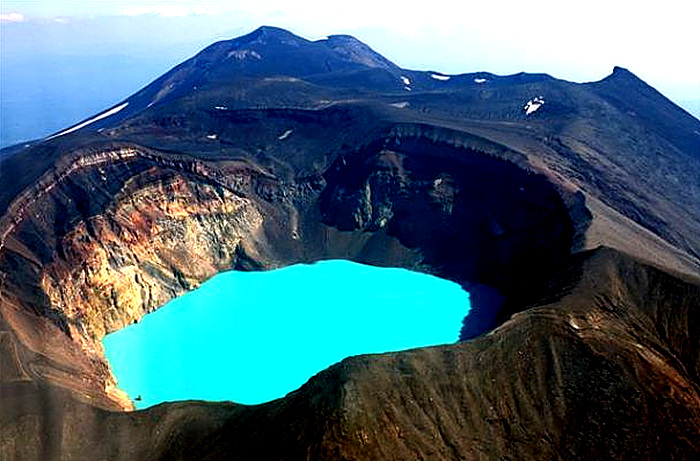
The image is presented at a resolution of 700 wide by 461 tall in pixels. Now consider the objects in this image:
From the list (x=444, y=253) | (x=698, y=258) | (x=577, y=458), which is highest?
(x=444, y=253)

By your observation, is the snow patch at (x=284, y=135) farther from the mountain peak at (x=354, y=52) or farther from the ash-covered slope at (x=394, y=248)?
the mountain peak at (x=354, y=52)

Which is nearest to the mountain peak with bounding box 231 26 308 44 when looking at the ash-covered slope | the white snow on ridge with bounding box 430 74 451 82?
the ash-covered slope

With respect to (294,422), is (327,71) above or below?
above

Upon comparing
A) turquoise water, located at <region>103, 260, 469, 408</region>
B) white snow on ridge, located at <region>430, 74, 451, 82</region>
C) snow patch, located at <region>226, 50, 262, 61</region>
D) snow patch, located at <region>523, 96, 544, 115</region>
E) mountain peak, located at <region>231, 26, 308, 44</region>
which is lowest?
turquoise water, located at <region>103, 260, 469, 408</region>

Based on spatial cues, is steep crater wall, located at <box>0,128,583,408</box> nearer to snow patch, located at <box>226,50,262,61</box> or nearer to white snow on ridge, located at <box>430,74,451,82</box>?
white snow on ridge, located at <box>430,74,451,82</box>

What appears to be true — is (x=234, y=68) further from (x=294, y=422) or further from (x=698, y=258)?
(x=294, y=422)

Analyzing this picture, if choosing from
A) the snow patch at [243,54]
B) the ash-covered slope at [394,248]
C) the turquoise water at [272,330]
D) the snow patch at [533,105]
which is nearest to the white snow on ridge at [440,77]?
the ash-covered slope at [394,248]

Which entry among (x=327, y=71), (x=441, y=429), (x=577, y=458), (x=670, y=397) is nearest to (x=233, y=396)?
(x=441, y=429)
